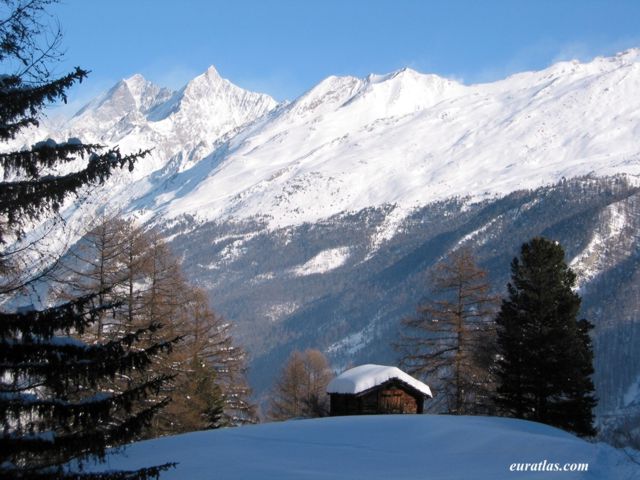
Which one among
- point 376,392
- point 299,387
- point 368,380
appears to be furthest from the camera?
point 299,387

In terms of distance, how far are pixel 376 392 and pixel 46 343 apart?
2159 cm

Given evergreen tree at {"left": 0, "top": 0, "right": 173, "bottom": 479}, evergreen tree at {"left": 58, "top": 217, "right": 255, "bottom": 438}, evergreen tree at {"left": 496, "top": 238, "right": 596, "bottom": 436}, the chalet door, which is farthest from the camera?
the chalet door

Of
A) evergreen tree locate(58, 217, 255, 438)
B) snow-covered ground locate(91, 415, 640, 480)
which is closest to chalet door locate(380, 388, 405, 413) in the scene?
evergreen tree locate(58, 217, 255, 438)

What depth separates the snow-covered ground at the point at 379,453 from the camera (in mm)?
12875

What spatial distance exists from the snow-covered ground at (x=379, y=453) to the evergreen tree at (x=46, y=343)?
3915 mm

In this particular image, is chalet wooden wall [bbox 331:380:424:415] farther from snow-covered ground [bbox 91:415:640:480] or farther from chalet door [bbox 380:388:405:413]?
snow-covered ground [bbox 91:415:640:480]

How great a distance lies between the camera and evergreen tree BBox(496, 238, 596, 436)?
84.8ft

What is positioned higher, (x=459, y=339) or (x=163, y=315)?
(x=163, y=315)

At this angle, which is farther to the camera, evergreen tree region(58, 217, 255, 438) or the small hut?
the small hut

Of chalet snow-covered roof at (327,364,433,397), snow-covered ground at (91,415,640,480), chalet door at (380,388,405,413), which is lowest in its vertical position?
snow-covered ground at (91,415,640,480)

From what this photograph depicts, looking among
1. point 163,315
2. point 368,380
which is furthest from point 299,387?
point 163,315

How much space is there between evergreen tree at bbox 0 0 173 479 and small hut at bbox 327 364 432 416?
755 inches

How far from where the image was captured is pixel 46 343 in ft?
28.6

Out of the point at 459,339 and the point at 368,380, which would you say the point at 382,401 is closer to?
the point at 368,380
